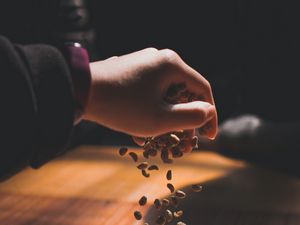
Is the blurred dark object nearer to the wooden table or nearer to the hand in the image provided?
the wooden table

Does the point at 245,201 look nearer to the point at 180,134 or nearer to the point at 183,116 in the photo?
the point at 180,134

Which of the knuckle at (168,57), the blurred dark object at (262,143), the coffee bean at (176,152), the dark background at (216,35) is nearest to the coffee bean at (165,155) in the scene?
the coffee bean at (176,152)

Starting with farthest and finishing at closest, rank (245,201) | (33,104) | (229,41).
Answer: (229,41) → (245,201) → (33,104)

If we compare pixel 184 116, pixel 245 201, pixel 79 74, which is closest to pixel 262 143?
pixel 245 201

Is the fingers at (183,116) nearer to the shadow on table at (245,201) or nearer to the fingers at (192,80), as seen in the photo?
the fingers at (192,80)

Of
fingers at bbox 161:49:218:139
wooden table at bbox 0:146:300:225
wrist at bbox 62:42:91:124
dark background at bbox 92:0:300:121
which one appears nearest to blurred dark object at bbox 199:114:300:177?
wooden table at bbox 0:146:300:225

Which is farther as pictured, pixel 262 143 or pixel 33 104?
pixel 262 143

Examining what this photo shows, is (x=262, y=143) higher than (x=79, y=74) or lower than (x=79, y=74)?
lower

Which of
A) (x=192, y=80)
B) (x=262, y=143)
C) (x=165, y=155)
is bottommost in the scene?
(x=262, y=143)
